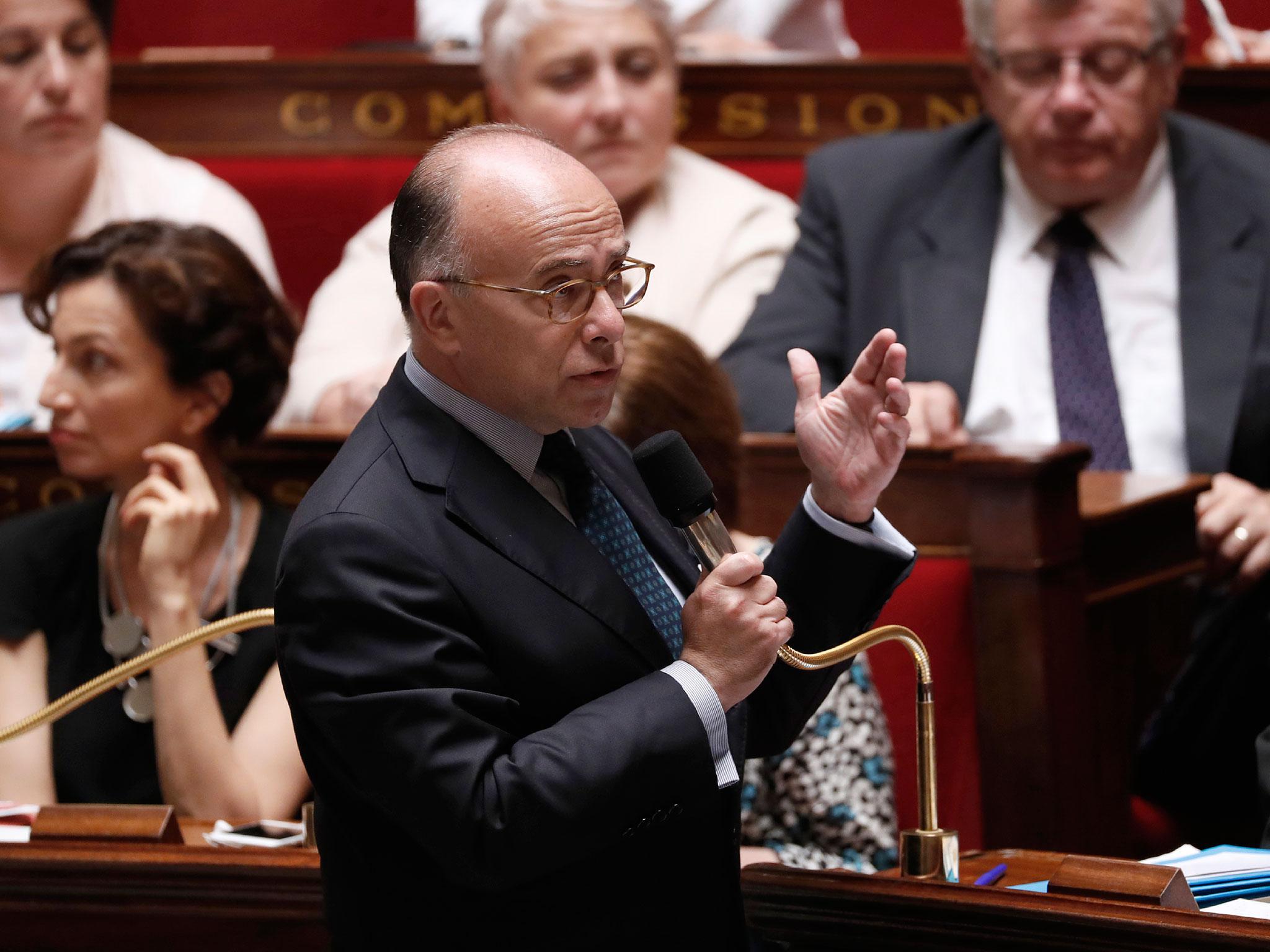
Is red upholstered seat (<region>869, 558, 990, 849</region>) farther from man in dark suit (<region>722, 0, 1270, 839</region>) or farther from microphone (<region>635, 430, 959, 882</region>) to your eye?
microphone (<region>635, 430, 959, 882</region>)

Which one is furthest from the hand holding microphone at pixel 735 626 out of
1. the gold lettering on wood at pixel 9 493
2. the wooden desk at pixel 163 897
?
the gold lettering on wood at pixel 9 493

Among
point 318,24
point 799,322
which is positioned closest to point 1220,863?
point 799,322

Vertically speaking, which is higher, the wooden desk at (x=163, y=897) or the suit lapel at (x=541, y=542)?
the suit lapel at (x=541, y=542)

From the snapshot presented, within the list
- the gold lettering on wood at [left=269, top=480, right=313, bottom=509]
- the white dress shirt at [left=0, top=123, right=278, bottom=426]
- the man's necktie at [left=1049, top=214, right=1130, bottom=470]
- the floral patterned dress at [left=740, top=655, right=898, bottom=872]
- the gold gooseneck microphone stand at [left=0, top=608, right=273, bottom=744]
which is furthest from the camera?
the white dress shirt at [left=0, top=123, right=278, bottom=426]

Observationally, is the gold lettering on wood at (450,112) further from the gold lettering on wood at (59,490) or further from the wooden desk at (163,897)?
the wooden desk at (163,897)

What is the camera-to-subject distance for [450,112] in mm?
2818

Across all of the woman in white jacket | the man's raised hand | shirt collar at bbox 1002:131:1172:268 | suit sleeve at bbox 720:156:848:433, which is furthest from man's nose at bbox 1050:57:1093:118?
the man's raised hand

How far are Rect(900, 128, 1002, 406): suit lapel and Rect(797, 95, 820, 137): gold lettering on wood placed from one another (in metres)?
0.46

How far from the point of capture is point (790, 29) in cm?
315

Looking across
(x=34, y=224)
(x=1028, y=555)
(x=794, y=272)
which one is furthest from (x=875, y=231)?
(x=34, y=224)

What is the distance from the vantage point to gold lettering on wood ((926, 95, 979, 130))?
2768 millimetres

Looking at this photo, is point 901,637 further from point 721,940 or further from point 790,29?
point 790,29

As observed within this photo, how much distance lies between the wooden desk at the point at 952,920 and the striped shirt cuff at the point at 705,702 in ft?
0.67

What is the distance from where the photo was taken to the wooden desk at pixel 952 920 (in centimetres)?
103
